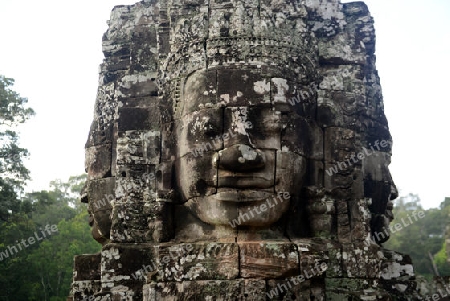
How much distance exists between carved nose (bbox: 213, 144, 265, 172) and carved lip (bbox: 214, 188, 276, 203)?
26 centimetres

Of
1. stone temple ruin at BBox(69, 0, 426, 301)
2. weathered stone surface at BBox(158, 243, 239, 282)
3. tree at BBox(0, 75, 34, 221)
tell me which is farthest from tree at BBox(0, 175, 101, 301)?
weathered stone surface at BBox(158, 243, 239, 282)

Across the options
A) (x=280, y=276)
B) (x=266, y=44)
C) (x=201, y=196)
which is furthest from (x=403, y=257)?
(x=266, y=44)

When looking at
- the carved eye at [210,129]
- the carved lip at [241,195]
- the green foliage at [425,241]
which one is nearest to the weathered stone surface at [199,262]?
the carved lip at [241,195]

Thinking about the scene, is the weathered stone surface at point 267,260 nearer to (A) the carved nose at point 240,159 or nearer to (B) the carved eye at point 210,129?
(A) the carved nose at point 240,159

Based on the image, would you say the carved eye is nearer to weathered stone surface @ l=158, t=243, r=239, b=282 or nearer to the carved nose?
the carved nose

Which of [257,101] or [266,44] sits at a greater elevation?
[266,44]

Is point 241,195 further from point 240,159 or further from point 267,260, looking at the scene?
point 267,260

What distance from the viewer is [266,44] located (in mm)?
7211

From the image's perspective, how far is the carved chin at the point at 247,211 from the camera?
22.0 ft

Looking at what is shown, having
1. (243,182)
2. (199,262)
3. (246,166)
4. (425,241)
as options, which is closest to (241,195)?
(243,182)

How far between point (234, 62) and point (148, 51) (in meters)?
1.59

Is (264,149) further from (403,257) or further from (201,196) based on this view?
(403,257)

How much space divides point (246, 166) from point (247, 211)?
0.56m

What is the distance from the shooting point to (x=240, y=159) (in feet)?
A: 21.6
